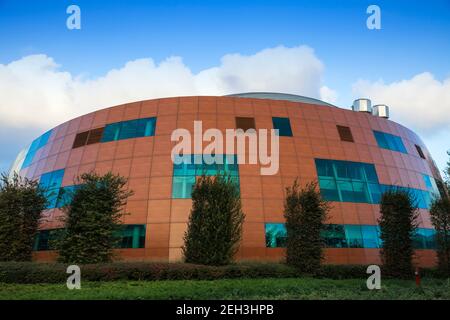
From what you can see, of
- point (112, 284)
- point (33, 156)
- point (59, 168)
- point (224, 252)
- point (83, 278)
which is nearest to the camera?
point (112, 284)

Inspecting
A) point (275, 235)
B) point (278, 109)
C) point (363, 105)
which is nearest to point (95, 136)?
point (278, 109)

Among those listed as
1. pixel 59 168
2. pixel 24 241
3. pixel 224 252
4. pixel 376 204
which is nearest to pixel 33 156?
pixel 59 168

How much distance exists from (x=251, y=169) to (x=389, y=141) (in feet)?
51.1

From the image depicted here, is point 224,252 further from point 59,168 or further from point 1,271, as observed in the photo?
point 59,168

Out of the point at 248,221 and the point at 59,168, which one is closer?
the point at 248,221

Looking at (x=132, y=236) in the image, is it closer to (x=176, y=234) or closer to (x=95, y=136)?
(x=176, y=234)

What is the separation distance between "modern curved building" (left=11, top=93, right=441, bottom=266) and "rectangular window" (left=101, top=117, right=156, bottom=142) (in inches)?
4.3

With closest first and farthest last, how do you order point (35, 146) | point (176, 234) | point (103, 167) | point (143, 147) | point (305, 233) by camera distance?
point (305, 233)
point (176, 234)
point (143, 147)
point (103, 167)
point (35, 146)

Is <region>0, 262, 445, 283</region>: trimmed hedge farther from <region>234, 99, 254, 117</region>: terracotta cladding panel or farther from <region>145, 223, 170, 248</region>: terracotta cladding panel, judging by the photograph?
<region>234, 99, 254, 117</region>: terracotta cladding panel

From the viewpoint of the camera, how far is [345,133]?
35969mm

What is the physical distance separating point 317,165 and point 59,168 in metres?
23.1

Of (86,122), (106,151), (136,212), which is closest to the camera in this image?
(136,212)

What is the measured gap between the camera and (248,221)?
29.5m

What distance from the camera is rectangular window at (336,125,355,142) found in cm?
3559
